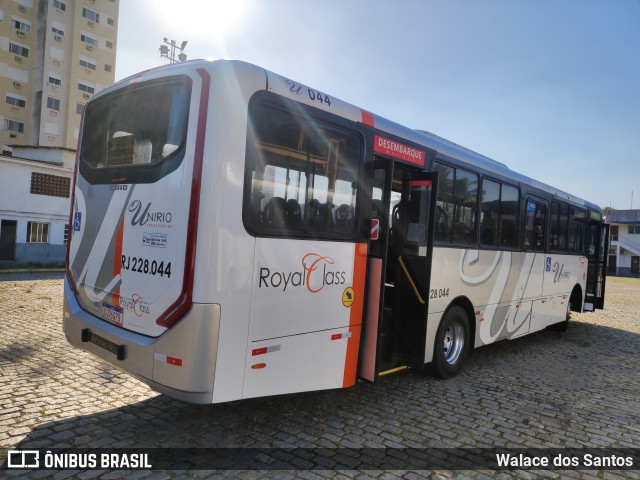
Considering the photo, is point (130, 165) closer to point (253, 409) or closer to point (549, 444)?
point (253, 409)

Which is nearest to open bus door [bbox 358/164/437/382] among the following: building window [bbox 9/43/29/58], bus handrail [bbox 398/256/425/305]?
bus handrail [bbox 398/256/425/305]

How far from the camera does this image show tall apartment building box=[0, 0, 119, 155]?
41469mm

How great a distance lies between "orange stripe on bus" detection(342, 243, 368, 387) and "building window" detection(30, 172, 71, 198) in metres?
23.9

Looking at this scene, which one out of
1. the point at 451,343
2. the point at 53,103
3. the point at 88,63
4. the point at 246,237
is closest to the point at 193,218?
the point at 246,237

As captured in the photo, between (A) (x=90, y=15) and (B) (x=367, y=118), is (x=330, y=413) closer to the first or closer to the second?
(B) (x=367, y=118)

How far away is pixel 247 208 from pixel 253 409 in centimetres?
240

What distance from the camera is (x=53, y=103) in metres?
42.5

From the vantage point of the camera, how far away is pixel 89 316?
4.66 meters

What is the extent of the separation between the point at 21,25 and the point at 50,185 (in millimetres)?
27718

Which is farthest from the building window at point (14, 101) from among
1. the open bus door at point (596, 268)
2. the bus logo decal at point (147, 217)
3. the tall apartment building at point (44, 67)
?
the open bus door at point (596, 268)

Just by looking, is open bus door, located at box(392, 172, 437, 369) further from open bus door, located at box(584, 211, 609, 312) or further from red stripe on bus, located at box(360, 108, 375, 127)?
open bus door, located at box(584, 211, 609, 312)

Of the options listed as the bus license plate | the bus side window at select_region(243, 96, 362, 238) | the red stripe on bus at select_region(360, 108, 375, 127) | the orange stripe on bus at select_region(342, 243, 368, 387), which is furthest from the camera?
the red stripe on bus at select_region(360, 108, 375, 127)

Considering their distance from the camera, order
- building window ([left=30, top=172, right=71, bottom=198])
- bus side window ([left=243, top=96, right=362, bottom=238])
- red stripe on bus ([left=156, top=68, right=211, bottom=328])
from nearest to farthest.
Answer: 1. red stripe on bus ([left=156, top=68, right=211, bottom=328])
2. bus side window ([left=243, top=96, right=362, bottom=238])
3. building window ([left=30, top=172, right=71, bottom=198])

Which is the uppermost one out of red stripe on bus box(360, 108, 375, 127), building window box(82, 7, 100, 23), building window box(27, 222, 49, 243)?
building window box(82, 7, 100, 23)
